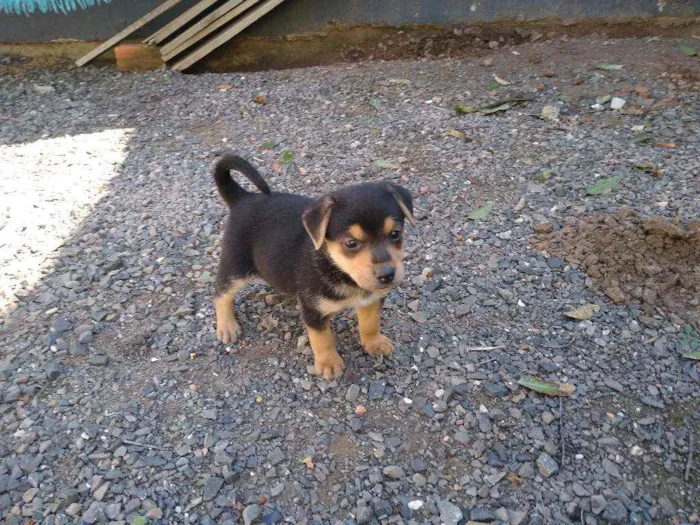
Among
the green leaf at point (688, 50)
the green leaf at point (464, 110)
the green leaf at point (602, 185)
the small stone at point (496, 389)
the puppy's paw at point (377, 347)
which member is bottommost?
the small stone at point (496, 389)

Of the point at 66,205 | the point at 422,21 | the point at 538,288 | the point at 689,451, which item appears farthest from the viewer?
the point at 422,21

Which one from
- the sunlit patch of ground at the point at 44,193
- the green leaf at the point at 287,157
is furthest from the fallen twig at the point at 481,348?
the sunlit patch of ground at the point at 44,193

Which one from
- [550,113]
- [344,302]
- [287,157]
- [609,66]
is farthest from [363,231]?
[609,66]

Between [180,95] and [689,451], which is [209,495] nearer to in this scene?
[689,451]

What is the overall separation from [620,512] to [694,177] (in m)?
3.38

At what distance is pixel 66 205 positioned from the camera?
5.62 m

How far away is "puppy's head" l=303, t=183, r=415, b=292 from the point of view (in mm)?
3078

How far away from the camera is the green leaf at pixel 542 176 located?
5.39 metres

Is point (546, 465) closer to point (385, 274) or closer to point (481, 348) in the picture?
point (481, 348)

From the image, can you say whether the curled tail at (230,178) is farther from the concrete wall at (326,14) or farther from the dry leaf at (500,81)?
the concrete wall at (326,14)

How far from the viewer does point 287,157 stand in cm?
604

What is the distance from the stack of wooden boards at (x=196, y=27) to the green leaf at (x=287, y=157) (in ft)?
10.1

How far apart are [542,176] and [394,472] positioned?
333cm

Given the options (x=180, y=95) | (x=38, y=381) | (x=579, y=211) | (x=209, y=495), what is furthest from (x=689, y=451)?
(x=180, y=95)
